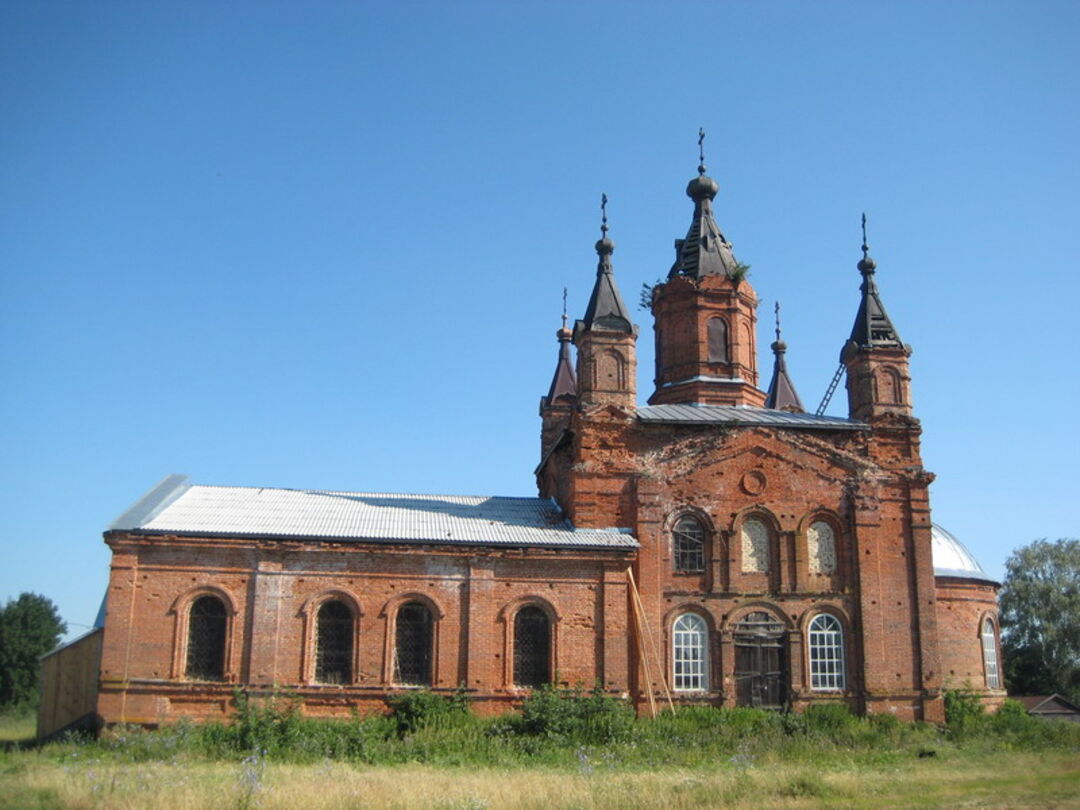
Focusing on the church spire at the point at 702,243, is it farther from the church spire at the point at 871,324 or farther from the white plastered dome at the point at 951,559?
the white plastered dome at the point at 951,559

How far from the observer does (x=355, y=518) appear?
78.4 ft

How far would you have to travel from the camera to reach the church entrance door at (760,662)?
23516 millimetres

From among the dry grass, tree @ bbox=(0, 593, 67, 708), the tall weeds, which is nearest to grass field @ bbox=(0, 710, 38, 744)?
tree @ bbox=(0, 593, 67, 708)

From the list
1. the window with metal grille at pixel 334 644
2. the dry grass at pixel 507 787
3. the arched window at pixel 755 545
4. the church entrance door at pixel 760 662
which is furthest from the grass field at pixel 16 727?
the arched window at pixel 755 545

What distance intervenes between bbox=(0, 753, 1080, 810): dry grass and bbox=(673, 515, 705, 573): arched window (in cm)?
649

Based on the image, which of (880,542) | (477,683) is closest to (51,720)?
(477,683)

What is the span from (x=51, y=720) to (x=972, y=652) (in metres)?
22.7

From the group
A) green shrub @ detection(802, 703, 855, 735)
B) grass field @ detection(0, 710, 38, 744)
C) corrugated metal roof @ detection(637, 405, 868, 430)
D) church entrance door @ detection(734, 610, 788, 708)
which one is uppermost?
corrugated metal roof @ detection(637, 405, 868, 430)

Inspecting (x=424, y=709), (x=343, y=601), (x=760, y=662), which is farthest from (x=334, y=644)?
(x=760, y=662)

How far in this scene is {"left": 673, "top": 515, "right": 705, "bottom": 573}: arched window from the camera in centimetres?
2414

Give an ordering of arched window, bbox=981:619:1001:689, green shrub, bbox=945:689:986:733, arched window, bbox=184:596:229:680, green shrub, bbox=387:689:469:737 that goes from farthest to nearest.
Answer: arched window, bbox=981:619:1001:689 → green shrub, bbox=945:689:986:733 → arched window, bbox=184:596:229:680 → green shrub, bbox=387:689:469:737

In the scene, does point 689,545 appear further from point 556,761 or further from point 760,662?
point 556,761

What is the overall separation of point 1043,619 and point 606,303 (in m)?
29.1

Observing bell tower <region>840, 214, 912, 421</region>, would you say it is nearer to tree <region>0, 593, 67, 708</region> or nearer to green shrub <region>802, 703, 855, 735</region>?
green shrub <region>802, 703, 855, 735</region>
